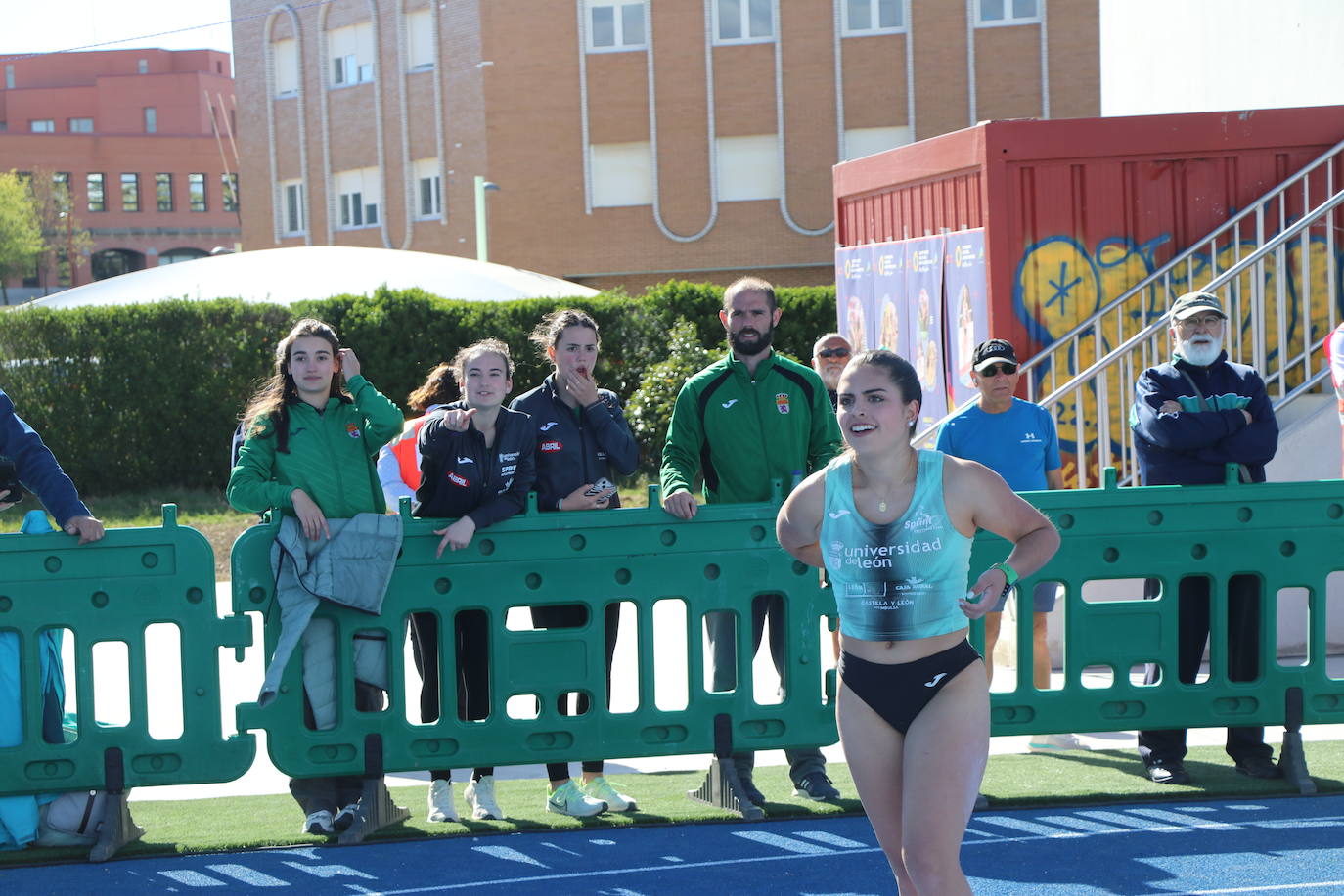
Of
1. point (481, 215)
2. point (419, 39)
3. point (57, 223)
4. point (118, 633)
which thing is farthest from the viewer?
point (57, 223)

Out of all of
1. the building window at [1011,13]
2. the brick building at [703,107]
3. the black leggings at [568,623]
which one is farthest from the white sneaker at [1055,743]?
the building window at [1011,13]

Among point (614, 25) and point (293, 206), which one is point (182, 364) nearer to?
point (614, 25)

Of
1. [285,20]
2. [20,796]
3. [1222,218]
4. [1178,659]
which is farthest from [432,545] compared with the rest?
[285,20]

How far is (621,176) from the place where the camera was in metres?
38.8

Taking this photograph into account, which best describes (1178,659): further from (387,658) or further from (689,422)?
(387,658)

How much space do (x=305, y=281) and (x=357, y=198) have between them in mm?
21581

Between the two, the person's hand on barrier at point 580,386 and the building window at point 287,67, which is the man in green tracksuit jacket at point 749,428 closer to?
the person's hand on barrier at point 580,386

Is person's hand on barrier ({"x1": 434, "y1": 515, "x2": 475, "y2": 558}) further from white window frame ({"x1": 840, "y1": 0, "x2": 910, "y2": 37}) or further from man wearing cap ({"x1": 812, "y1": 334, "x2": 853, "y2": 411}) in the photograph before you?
white window frame ({"x1": 840, "y1": 0, "x2": 910, "y2": 37})

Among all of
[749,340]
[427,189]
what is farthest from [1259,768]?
[427,189]

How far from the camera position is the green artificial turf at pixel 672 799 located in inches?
258

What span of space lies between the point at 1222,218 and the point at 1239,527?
449 cm

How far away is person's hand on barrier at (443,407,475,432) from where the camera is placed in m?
6.47

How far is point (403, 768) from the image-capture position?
6.69m

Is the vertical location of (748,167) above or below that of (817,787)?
above
